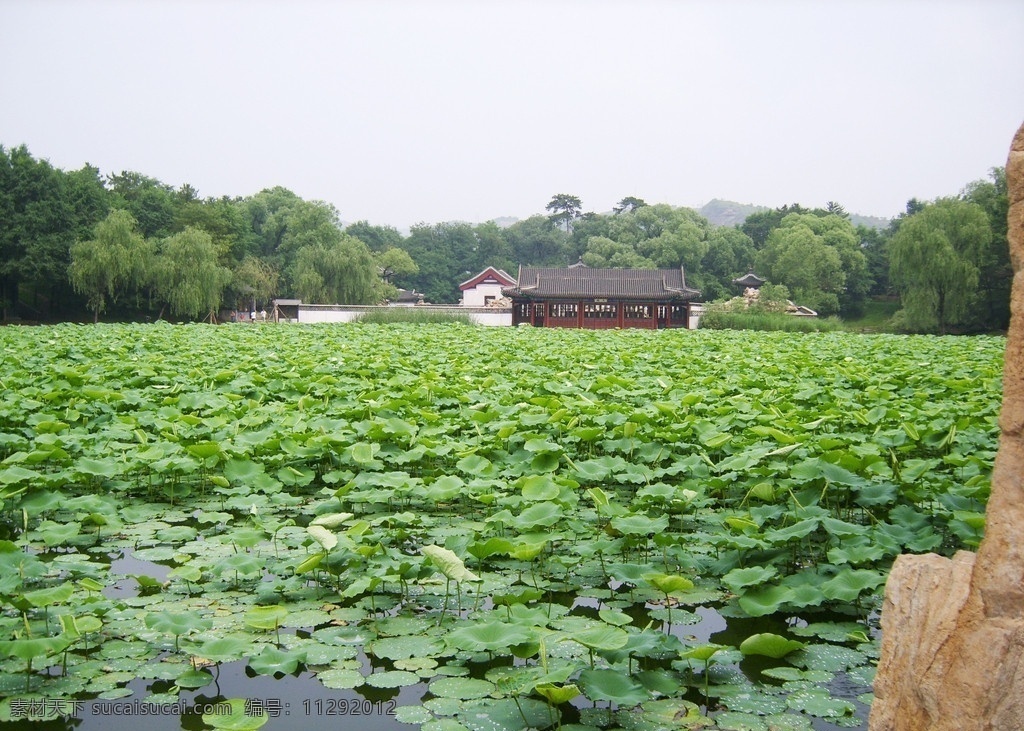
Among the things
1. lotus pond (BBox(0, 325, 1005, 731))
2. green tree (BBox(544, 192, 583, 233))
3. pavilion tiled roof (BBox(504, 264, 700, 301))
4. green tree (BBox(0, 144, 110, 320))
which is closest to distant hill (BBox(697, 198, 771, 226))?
green tree (BBox(544, 192, 583, 233))

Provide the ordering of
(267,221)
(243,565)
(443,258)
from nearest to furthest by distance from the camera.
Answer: (243,565)
(267,221)
(443,258)

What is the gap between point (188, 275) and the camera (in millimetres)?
26500

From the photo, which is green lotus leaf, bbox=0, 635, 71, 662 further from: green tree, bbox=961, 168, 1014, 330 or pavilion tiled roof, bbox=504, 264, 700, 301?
pavilion tiled roof, bbox=504, 264, 700, 301

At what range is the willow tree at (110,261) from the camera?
25.5 m

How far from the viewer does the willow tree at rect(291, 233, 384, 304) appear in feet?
112

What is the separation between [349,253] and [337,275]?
108 centimetres

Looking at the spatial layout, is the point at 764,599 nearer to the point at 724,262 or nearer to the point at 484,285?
the point at 724,262

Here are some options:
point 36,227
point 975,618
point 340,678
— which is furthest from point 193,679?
point 36,227

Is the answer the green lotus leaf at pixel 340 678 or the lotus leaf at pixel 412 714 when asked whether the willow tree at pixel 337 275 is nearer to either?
the green lotus leaf at pixel 340 678

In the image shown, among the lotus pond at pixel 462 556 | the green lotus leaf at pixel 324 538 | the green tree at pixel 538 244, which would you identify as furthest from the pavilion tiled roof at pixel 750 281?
the green lotus leaf at pixel 324 538

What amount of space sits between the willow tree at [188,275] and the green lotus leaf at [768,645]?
1049 inches

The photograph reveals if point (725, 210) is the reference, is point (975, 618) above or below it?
below

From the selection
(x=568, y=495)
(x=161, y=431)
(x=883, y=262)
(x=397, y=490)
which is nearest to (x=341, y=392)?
(x=161, y=431)

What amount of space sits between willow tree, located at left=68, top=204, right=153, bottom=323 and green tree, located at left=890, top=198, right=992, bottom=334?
2242 cm
